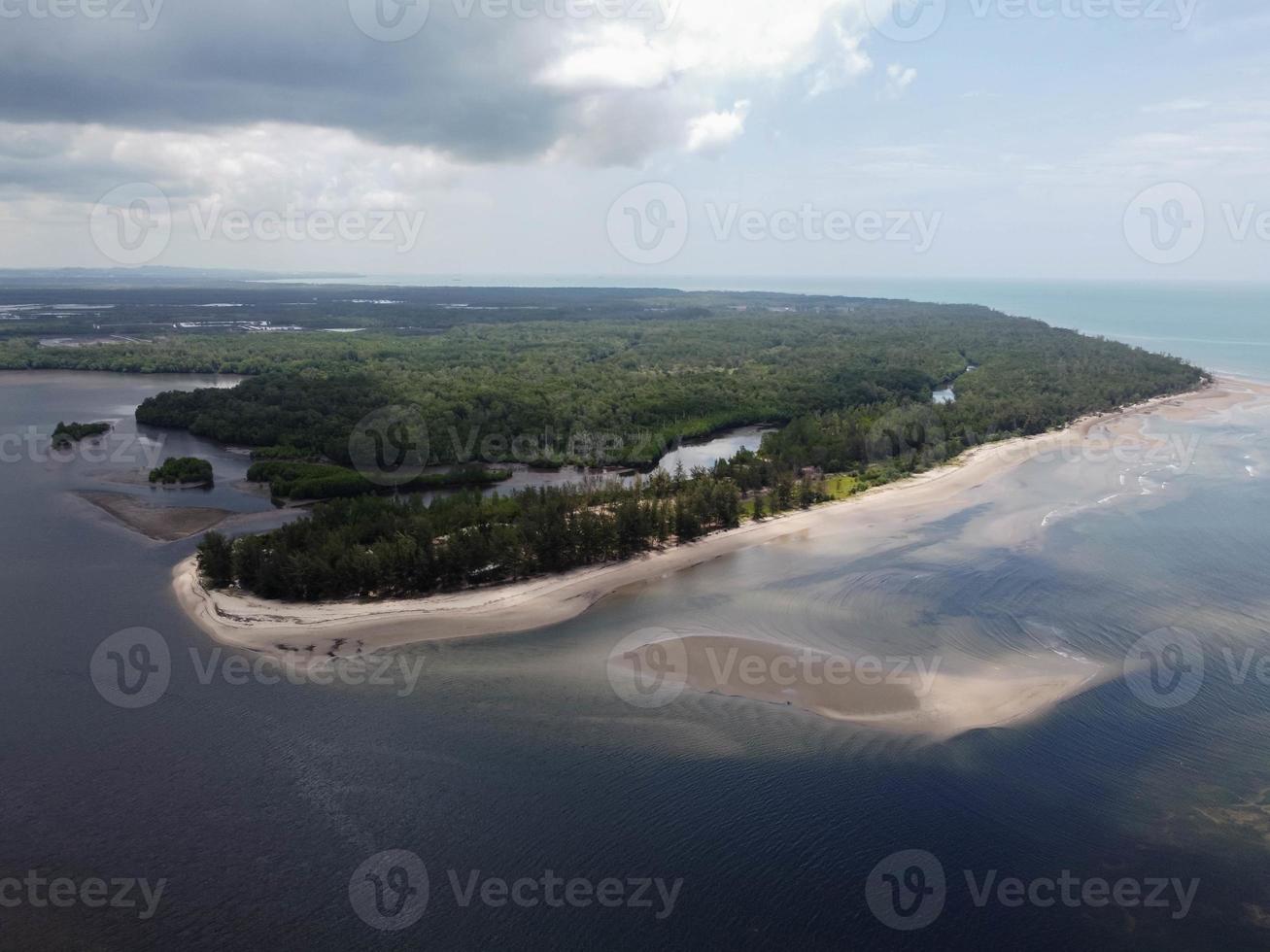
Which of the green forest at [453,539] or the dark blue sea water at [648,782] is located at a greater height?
the green forest at [453,539]

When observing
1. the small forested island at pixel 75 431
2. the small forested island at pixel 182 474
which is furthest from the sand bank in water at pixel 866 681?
the small forested island at pixel 75 431

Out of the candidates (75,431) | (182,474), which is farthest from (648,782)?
(75,431)

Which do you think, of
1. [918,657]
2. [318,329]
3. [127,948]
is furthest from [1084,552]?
[318,329]

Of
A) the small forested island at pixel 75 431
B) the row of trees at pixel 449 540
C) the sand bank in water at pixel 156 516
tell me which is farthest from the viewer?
the small forested island at pixel 75 431

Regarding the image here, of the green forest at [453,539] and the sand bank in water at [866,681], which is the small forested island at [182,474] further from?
the sand bank in water at [866,681]

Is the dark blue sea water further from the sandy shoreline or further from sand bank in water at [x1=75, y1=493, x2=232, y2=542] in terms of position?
sand bank in water at [x1=75, y1=493, x2=232, y2=542]

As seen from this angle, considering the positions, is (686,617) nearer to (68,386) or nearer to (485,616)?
(485,616)

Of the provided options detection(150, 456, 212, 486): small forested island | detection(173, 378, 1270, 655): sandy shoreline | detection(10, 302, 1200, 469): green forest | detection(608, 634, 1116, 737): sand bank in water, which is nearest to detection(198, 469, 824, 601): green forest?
detection(173, 378, 1270, 655): sandy shoreline

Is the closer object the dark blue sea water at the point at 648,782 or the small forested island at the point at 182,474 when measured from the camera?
the dark blue sea water at the point at 648,782
